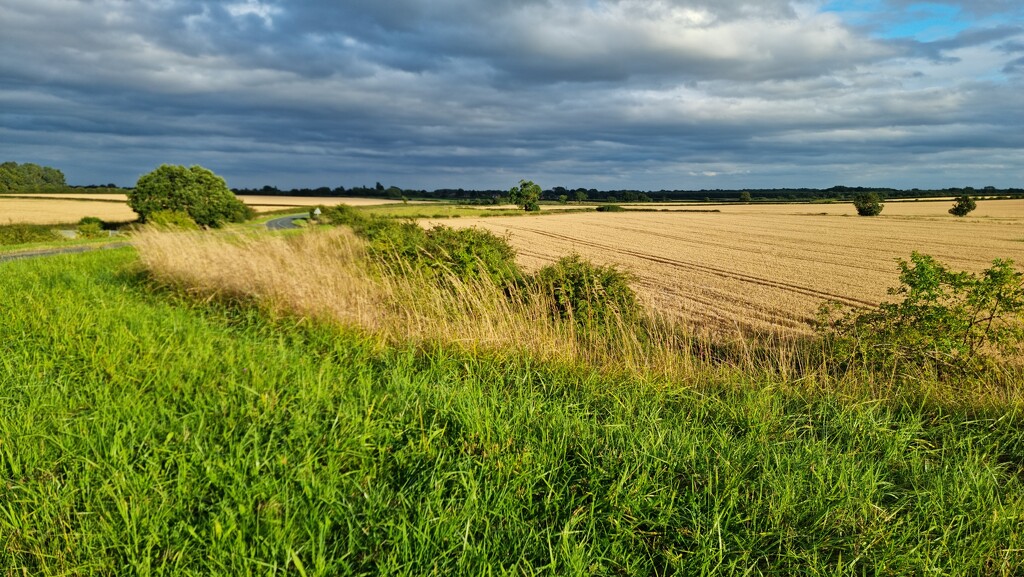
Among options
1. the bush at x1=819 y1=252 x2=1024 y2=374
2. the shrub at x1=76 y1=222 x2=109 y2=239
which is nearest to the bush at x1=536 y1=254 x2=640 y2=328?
the bush at x1=819 y1=252 x2=1024 y2=374

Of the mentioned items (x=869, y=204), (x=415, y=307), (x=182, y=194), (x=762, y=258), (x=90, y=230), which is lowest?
(x=762, y=258)

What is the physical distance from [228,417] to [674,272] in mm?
23438

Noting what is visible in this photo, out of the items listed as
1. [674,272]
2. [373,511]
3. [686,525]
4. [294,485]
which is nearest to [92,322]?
[294,485]

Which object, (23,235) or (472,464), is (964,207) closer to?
(472,464)

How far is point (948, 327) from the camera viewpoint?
6.50 meters

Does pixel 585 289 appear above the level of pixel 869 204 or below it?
below

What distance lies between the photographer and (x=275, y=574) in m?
2.23

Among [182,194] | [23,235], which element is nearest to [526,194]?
[182,194]

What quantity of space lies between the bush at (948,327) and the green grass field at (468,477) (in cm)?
174

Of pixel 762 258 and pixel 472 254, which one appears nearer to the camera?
pixel 472 254

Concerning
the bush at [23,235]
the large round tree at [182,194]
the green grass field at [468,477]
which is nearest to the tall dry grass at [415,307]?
the green grass field at [468,477]

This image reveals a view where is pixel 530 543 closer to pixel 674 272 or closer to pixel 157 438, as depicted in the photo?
pixel 157 438

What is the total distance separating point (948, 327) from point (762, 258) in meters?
26.0

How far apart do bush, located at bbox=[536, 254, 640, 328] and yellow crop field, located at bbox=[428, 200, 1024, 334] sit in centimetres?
47
